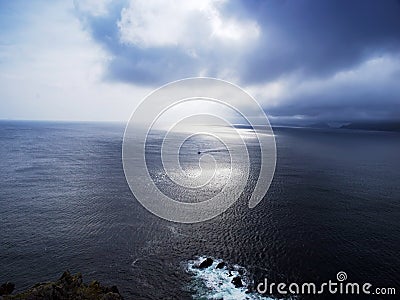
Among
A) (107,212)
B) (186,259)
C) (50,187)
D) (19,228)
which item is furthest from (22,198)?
(186,259)

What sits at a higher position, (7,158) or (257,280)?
(7,158)

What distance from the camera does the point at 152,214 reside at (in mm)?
66500

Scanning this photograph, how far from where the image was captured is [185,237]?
53844 mm

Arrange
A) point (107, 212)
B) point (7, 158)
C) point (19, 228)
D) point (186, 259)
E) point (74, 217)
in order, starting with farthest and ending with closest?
point (7, 158) < point (107, 212) < point (74, 217) < point (19, 228) < point (186, 259)

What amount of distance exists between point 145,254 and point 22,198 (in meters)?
47.9

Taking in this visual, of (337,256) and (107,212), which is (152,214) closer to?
(107,212)

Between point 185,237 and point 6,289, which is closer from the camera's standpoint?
point 6,289

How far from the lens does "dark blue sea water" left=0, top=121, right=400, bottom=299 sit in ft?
134

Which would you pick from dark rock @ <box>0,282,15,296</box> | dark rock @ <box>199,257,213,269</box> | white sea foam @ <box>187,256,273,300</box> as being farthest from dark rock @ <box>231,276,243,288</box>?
dark rock @ <box>0,282,15,296</box>

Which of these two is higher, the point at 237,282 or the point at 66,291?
the point at 66,291

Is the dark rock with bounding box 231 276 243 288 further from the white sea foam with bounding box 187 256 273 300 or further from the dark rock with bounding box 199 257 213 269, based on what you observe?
the dark rock with bounding box 199 257 213 269

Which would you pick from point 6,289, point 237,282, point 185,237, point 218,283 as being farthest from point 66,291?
point 185,237

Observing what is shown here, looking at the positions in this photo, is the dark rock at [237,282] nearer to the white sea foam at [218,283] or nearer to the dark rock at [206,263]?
the white sea foam at [218,283]

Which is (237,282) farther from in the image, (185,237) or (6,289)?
(6,289)
